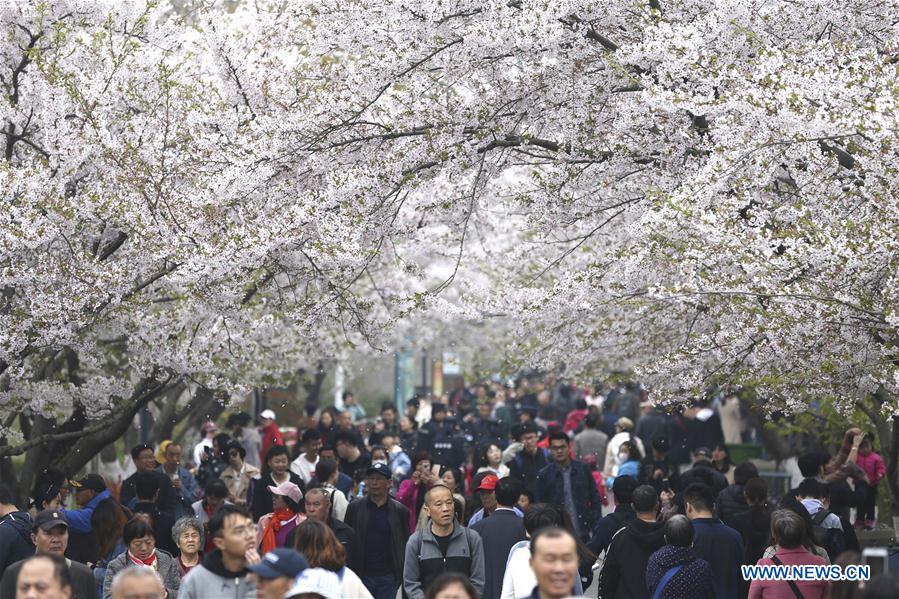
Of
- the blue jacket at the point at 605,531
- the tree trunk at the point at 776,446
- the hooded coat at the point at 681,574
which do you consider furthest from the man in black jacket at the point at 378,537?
the tree trunk at the point at 776,446

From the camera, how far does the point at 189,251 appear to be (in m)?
12.0

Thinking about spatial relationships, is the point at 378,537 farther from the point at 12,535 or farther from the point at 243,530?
the point at 243,530

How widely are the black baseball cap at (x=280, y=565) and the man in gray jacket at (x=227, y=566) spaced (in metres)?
0.74

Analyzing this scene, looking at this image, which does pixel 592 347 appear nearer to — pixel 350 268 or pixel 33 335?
pixel 350 268

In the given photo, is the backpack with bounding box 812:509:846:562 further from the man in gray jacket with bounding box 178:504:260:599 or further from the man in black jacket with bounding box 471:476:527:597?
the man in gray jacket with bounding box 178:504:260:599

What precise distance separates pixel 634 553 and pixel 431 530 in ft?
4.89

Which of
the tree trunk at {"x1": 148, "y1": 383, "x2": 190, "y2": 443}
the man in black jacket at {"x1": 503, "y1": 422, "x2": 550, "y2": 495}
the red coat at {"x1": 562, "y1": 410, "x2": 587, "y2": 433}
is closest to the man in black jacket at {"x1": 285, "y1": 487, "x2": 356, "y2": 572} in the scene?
the man in black jacket at {"x1": 503, "y1": 422, "x2": 550, "y2": 495}

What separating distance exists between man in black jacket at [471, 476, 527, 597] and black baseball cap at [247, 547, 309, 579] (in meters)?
3.64

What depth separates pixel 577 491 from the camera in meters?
13.5

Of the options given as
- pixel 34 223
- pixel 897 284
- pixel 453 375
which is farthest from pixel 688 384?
pixel 453 375

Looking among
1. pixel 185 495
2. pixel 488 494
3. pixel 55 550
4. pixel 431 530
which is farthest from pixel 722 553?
pixel 185 495

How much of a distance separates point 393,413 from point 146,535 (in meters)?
12.9

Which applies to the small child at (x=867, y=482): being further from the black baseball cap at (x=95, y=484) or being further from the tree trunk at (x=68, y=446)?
the tree trunk at (x=68, y=446)

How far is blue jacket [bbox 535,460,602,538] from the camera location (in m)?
13.5
